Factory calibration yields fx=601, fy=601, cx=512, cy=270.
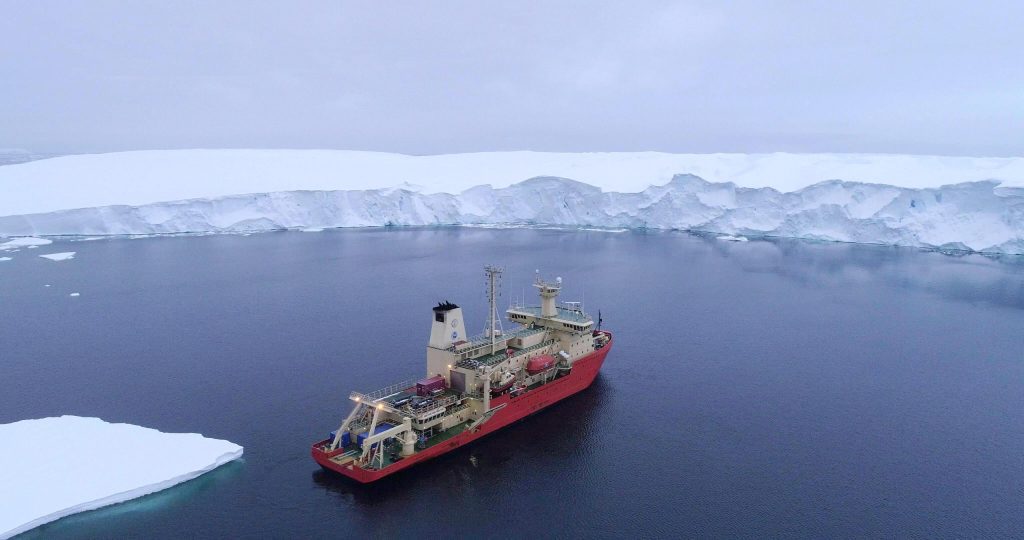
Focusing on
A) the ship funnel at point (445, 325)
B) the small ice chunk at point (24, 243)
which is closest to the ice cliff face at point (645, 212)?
the small ice chunk at point (24, 243)

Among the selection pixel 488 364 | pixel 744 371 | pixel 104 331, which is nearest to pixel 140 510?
pixel 488 364

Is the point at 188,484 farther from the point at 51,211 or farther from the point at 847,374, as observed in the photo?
the point at 51,211

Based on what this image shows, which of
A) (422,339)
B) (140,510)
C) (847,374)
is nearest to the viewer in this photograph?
(140,510)

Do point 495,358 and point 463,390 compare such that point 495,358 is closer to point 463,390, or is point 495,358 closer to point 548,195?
point 463,390

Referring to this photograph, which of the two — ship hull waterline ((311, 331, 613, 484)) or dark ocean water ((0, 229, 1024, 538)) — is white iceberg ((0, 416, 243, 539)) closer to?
dark ocean water ((0, 229, 1024, 538))

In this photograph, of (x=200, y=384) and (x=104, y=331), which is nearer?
(x=200, y=384)

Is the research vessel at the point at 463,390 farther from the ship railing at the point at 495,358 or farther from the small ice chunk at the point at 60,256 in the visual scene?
the small ice chunk at the point at 60,256
